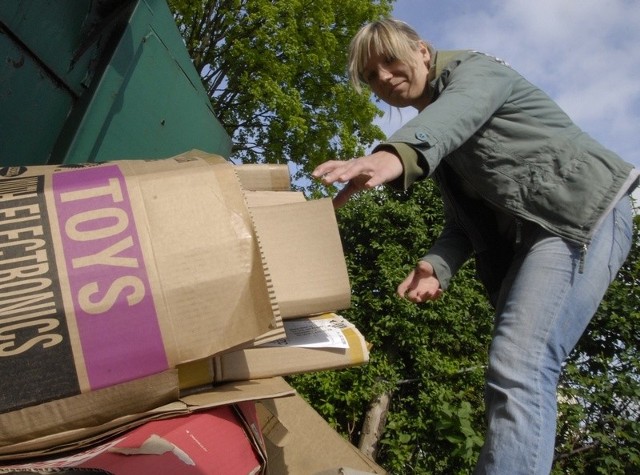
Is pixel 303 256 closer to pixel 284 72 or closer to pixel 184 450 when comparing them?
pixel 184 450

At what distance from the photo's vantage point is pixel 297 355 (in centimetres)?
130

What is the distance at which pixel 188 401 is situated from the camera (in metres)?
1.02

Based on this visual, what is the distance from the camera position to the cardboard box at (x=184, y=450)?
83cm

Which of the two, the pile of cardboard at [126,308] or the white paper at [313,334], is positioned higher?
the pile of cardboard at [126,308]

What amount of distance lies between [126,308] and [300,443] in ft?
3.00

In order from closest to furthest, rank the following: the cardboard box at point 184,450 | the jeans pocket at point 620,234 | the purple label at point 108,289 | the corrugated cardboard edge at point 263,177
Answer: the cardboard box at point 184,450
the purple label at point 108,289
the jeans pocket at point 620,234
the corrugated cardboard edge at point 263,177

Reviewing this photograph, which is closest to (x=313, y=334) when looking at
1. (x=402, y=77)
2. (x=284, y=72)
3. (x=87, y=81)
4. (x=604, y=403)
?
(x=402, y=77)

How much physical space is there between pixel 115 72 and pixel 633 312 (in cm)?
352

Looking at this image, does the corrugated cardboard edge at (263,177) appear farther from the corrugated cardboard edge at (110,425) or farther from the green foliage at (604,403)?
the green foliage at (604,403)

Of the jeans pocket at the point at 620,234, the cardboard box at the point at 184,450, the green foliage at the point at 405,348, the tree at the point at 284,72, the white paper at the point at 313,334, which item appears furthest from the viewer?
the tree at the point at 284,72

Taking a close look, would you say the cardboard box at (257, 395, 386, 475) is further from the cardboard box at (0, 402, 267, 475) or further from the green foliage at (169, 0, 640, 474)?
the green foliage at (169, 0, 640, 474)

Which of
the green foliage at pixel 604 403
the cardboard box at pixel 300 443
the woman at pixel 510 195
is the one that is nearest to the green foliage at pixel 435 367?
the green foliage at pixel 604 403

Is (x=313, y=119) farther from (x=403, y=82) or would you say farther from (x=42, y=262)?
(x=42, y=262)

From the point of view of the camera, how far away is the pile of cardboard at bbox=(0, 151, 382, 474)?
908mm
